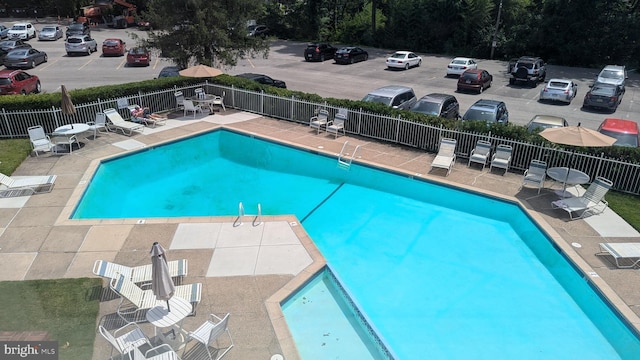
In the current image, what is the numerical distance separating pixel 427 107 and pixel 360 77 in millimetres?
14647

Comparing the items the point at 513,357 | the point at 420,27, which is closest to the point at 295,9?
the point at 420,27

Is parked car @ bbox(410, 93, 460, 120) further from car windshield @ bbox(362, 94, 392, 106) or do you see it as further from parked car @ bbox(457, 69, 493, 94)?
parked car @ bbox(457, 69, 493, 94)

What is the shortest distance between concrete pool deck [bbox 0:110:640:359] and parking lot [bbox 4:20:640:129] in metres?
10.9

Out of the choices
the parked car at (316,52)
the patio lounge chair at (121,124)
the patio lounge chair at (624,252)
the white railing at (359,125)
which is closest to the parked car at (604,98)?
the white railing at (359,125)

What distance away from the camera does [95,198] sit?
1398 centimetres

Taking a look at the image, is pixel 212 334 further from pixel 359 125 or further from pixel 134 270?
pixel 359 125

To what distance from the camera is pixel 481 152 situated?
1573 cm

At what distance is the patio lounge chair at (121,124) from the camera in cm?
1819

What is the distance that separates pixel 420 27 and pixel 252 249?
40445mm

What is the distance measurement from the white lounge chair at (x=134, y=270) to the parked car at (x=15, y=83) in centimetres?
1811

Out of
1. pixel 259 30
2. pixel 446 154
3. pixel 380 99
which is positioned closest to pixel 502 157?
pixel 446 154

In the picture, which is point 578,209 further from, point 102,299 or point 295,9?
point 295,9

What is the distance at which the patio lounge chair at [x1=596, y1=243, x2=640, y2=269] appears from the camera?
416 inches

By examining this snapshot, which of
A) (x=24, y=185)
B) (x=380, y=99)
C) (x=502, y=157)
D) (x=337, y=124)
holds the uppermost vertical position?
(x=380, y=99)
